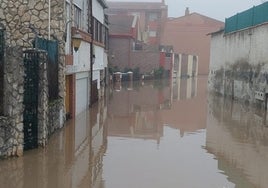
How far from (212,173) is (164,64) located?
42879mm

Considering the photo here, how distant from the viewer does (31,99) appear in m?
11.7

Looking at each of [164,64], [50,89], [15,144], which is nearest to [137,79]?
[164,64]

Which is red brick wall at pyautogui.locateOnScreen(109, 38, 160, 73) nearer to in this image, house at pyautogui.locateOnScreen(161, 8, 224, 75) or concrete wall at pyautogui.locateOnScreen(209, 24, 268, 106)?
concrete wall at pyautogui.locateOnScreen(209, 24, 268, 106)

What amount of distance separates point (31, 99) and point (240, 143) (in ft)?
22.9

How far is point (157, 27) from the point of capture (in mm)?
73812

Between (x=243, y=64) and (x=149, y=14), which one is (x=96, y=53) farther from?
(x=149, y=14)

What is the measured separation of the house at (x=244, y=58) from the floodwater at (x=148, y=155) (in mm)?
4174

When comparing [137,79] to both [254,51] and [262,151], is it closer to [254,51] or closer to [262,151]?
[254,51]

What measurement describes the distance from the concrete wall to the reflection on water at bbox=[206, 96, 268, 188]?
2211 mm

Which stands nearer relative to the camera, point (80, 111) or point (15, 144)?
point (15, 144)

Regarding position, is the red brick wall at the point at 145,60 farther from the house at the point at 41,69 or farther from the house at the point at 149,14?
the house at the point at 41,69

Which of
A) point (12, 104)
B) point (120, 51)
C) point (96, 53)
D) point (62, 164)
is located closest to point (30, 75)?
point (12, 104)

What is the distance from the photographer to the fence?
77.6ft

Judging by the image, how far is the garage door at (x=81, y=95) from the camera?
60.7 ft
